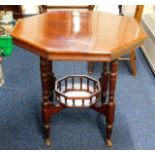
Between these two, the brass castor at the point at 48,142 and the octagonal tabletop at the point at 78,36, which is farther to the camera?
the brass castor at the point at 48,142

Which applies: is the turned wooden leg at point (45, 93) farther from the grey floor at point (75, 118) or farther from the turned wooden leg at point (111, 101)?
the turned wooden leg at point (111, 101)

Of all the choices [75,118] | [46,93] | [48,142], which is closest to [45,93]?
[46,93]

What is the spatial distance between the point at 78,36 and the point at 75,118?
2.48ft

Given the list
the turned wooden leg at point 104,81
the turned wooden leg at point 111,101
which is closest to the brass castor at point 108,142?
the turned wooden leg at point 111,101

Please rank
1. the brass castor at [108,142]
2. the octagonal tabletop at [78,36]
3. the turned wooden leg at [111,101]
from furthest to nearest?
the brass castor at [108,142] → the turned wooden leg at [111,101] → the octagonal tabletop at [78,36]

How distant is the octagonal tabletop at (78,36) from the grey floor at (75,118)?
0.68 m

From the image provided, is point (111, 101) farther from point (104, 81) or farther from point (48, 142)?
point (48, 142)

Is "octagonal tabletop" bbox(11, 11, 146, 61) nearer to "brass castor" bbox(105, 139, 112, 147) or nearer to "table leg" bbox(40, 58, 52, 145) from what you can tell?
"table leg" bbox(40, 58, 52, 145)

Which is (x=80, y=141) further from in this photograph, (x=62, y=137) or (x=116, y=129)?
(x=116, y=129)

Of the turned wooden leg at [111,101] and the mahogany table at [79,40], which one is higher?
the mahogany table at [79,40]

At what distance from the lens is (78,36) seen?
1.37 meters

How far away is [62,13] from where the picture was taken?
5.61 feet

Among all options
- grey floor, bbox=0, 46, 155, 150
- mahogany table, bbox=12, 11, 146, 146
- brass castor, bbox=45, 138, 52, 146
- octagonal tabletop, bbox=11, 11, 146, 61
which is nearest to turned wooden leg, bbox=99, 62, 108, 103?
mahogany table, bbox=12, 11, 146, 146

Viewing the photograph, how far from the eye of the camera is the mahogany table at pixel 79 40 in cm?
123
